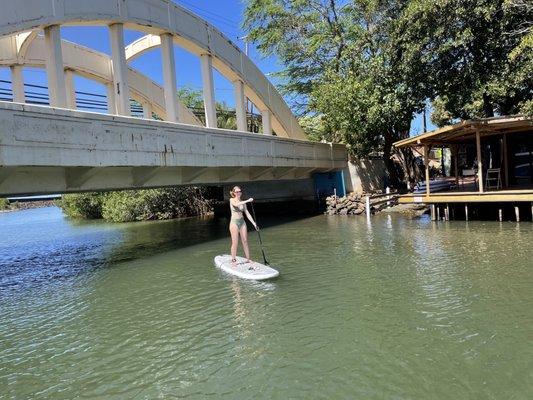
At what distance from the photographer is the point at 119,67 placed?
54.4 ft

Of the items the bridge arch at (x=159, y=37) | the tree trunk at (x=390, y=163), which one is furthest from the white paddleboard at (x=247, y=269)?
the tree trunk at (x=390, y=163)

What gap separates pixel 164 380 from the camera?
18.8 ft

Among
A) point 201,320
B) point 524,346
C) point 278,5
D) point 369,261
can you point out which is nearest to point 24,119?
point 201,320

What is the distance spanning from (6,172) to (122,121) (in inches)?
138

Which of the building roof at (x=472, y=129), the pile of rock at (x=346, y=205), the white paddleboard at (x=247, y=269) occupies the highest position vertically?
the building roof at (x=472, y=129)

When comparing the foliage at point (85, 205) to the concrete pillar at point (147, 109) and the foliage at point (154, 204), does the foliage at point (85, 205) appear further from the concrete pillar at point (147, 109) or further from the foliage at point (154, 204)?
the concrete pillar at point (147, 109)

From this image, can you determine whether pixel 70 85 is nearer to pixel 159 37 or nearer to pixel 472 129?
pixel 159 37

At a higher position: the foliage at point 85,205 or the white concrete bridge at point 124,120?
the white concrete bridge at point 124,120

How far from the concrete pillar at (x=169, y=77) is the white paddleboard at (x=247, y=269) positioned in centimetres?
817

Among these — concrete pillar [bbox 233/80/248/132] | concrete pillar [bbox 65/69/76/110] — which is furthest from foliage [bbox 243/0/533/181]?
concrete pillar [bbox 65/69/76/110]

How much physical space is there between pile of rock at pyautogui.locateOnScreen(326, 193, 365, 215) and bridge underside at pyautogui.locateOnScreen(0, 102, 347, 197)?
6167 mm

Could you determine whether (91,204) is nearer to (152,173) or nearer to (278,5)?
(278,5)

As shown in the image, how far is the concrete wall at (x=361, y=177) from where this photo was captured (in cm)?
3006

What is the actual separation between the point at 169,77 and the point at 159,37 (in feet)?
11.3
